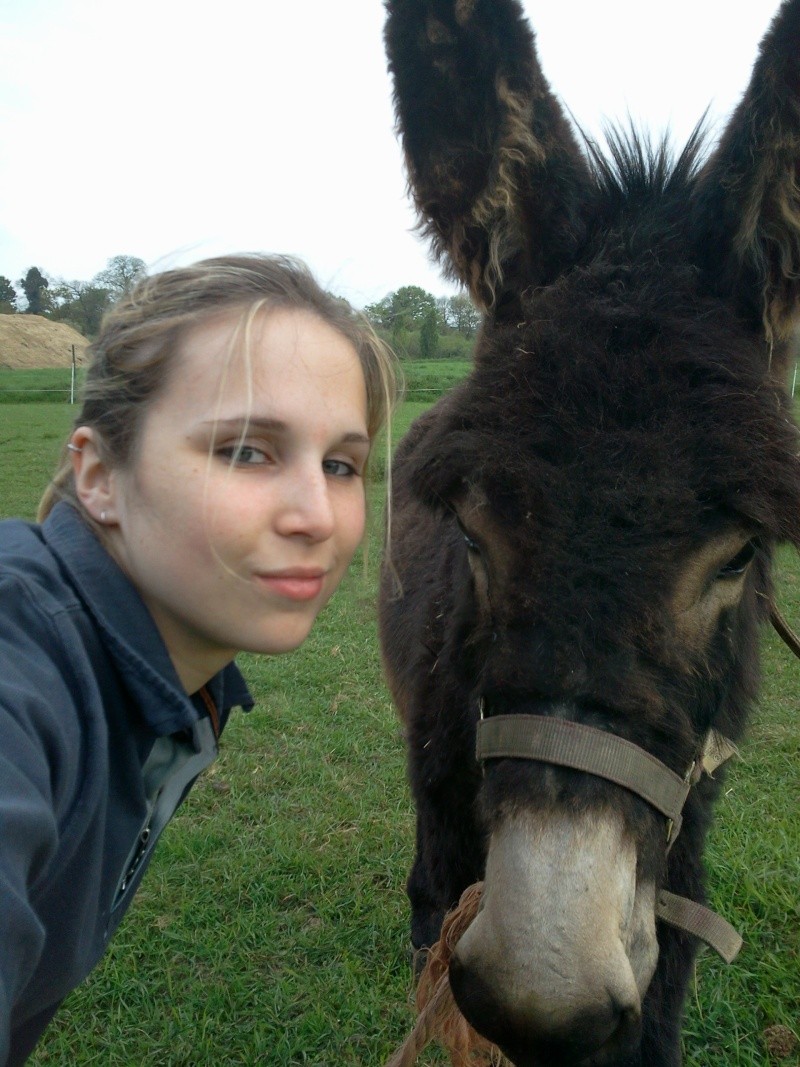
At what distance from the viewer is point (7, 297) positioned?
59031mm

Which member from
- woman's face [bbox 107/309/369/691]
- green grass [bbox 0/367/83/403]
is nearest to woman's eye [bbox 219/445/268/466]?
woman's face [bbox 107/309/369/691]

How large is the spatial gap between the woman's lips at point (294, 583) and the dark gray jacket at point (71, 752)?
0.24 m

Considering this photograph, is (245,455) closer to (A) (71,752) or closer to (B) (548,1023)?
(A) (71,752)

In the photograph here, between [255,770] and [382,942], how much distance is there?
1.63 meters

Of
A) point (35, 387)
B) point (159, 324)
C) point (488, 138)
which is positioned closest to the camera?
point (159, 324)

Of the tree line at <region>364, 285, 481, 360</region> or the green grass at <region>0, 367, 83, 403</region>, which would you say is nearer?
the tree line at <region>364, 285, 481, 360</region>

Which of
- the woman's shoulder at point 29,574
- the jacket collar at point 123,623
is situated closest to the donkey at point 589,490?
the jacket collar at point 123,623

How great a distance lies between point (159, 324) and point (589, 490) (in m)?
0.97

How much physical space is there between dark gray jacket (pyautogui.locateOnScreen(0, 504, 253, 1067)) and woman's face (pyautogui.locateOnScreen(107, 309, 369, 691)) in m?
0.12

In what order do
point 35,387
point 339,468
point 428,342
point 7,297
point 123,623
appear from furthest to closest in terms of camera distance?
point 7,297 → point 35,387 → point 428,342 → point 339,468 → point 123,623

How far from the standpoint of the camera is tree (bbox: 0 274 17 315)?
58125 mm

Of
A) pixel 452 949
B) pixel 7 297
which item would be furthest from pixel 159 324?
pixel 7 297

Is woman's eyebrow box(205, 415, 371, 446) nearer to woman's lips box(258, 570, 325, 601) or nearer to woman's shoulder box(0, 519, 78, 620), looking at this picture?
woman's lips box(258, 570, 325, 601)

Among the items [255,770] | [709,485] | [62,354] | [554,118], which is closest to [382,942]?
[255,770]
